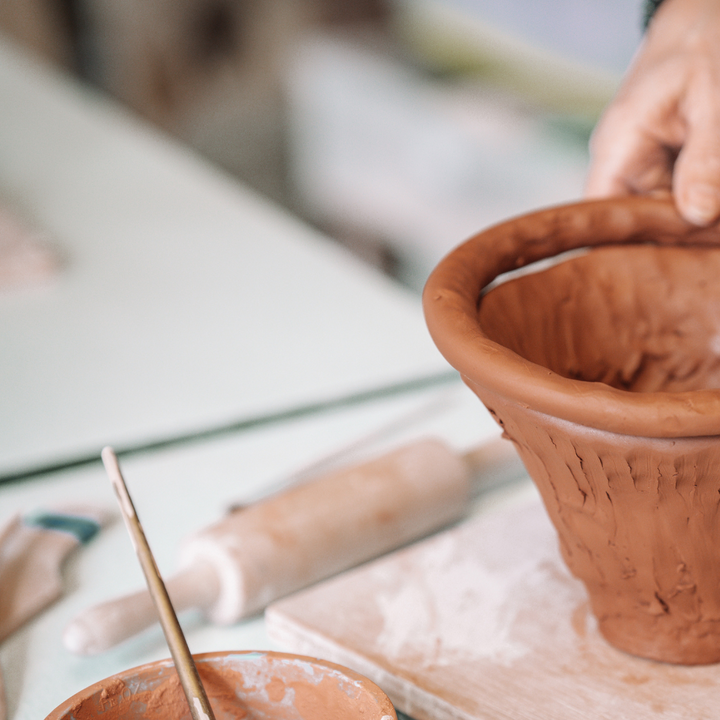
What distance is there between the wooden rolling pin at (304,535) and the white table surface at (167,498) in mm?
31

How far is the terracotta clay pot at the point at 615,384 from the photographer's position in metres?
0.37

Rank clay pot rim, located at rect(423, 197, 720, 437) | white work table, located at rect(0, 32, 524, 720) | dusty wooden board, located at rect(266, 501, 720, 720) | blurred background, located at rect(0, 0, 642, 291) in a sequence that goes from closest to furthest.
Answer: clay pot rim, located at rect(423, 197, 720, 437), dusty wooden board, located at rect(266, 501, 720, 720), white work table, located at rect(0, 32, 524, 720), blurred background, located at rect(0, 0, 642, 291)

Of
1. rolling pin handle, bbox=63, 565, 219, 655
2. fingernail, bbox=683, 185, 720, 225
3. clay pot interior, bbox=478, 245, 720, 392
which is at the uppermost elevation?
fingernail, bbox=683, 185, 720, 225

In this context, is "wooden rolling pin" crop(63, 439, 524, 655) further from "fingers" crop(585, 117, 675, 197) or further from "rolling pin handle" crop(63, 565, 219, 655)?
"fingers" crop(585, 117, 675, 197)

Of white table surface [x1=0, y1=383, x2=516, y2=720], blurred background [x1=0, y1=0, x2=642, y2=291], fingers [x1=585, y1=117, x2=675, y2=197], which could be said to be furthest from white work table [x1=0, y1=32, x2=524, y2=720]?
blurred background [x1=0, y1=0, x2=642, y2=291]

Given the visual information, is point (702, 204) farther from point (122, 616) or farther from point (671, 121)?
point (122, 616)

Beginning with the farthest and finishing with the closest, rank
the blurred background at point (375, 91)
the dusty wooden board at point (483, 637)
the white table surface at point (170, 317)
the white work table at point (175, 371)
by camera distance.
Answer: the blurred background at point (375, 91) < the white table surface at point (170, 317) < the white work table at point (175, 371) < the dusty wooden board at point (483, 637)

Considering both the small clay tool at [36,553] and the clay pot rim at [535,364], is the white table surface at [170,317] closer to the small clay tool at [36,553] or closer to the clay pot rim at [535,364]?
the small clay tool at [36,553]

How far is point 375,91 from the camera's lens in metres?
2.59

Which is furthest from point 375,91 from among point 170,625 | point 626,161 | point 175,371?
point 170,625

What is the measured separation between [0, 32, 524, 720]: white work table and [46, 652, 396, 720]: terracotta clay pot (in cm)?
14

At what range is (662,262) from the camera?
1.80 ft

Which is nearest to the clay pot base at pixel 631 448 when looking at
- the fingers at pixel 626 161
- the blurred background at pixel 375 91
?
the fingers at pixel 626 161

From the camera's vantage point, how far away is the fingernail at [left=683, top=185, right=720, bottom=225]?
53 cm
